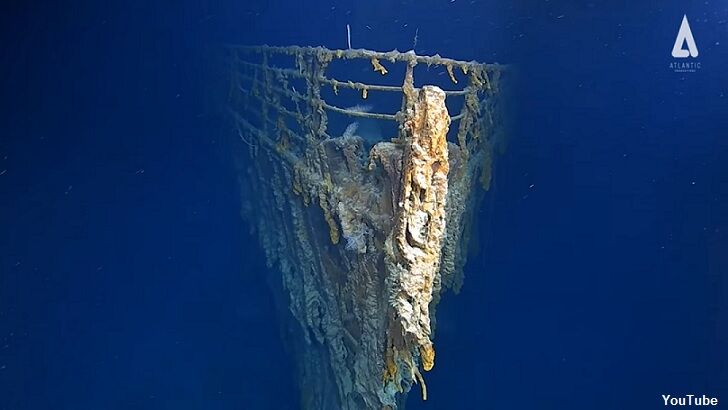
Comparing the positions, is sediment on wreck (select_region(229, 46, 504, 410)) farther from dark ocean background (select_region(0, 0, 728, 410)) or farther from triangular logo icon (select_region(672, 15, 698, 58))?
triangular logo icon (select_region(672, 15, 698, 58))

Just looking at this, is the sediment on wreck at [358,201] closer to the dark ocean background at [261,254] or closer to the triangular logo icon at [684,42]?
the dark ocean background at [261,254]

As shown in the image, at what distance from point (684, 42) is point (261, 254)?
78.0 inches

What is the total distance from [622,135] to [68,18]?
225 cm

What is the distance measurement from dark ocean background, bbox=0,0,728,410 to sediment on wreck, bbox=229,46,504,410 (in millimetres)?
88

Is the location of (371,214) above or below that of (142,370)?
above

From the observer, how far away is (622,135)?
9.59 ft

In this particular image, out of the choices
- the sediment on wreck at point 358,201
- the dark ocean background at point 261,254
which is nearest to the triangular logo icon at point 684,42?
the dark ocean background at point 261,254

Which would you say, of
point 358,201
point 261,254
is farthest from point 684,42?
point 261,254

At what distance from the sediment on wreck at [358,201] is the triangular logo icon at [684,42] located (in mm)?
785

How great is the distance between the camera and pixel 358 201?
8.63 feet

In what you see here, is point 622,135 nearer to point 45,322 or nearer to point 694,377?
point 694,377

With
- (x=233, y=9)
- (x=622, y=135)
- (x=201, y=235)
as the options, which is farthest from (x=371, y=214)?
(x=622, y=135)

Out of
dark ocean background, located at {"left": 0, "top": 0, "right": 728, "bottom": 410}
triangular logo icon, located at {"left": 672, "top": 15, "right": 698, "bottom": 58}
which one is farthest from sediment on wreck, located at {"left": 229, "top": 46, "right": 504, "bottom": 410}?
triangular logo icon, located at {"left": 672, "top": 15, "right": 698, "bottom": 58}

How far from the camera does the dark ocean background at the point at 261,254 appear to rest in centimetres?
251
